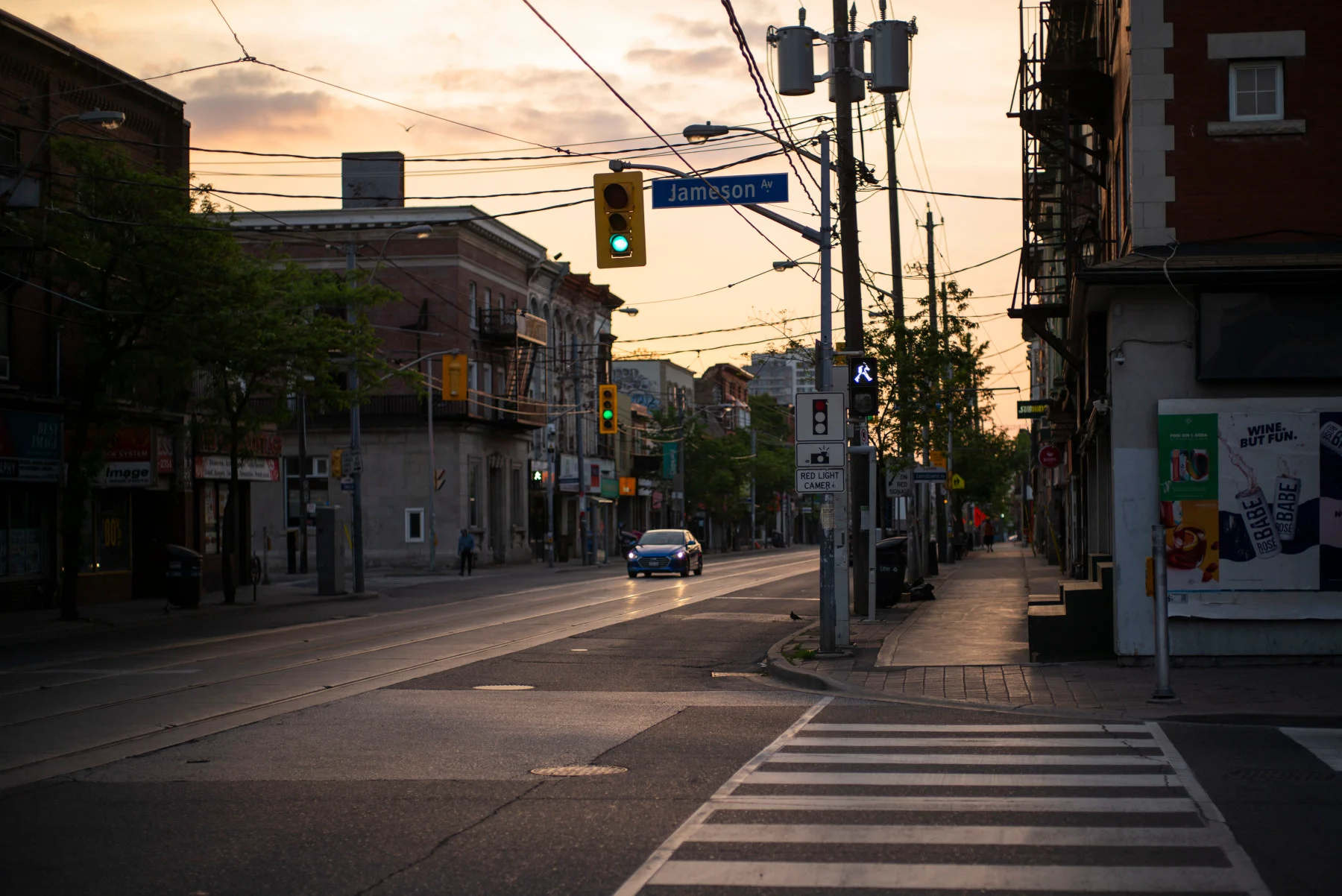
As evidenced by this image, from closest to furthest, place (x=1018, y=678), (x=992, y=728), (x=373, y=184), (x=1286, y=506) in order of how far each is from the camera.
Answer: (x=992, y=728), (x=1018, y=678), (x=1286, y=506), (x=373, y=184)

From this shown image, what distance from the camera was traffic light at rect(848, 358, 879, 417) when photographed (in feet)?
65.0

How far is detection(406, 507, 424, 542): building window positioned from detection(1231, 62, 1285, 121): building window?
150 feet

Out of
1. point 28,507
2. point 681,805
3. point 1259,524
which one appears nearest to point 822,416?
point 1259,524

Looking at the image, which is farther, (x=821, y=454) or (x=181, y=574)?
(x=181, y=574)

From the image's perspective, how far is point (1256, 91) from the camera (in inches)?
650

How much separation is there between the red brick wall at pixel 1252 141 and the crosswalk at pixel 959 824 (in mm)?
7350

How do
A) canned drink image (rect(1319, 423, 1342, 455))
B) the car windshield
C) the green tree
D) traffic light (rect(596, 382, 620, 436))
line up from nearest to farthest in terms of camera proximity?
1. canned drink image (rect(1319, 423, 1342, 455))
2. the green tree
3. the car windshield
4. traffic light (rect(596, 382, 620, 436))

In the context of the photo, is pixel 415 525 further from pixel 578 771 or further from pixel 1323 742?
pixel 1323 742

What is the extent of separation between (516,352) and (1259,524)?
168ft

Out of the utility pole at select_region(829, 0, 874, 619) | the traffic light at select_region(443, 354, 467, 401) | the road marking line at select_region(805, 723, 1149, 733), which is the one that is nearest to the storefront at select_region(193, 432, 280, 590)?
the traffic light at select_region(443, 354, 467, 401)

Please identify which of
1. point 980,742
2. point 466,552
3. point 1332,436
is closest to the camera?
point 980,742

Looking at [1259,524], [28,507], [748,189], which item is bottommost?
[1259,524]

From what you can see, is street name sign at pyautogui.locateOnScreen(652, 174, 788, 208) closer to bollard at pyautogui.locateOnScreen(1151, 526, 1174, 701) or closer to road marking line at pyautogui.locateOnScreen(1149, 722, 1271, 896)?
bollard at pyautogui.locateOnScreen(1151, 526, 1174, 701)

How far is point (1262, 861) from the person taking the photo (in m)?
7.20
